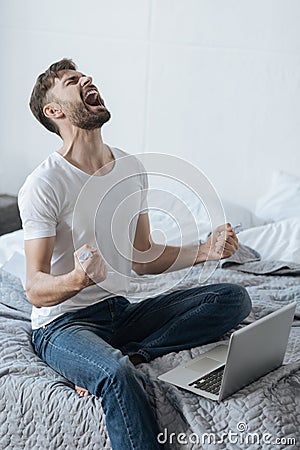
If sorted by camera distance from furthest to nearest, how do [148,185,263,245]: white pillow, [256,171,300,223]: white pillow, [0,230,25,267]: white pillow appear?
[256,171,300,223]: white pillow < [0,230,25,267]: white pillow < [148,185,263,245]: white pillow

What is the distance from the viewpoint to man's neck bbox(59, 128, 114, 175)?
194 cm

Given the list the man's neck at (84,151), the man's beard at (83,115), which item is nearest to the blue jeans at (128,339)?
the man's neck at (84,151)

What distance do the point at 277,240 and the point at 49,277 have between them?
133cm

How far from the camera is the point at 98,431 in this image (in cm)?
169

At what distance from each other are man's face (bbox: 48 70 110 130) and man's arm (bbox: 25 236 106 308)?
1.02 feet

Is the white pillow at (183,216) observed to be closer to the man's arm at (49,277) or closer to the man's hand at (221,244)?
the man's hand at (221,244)

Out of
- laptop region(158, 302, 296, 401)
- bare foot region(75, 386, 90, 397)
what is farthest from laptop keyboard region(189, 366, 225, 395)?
bare foot region(75, 386, 90, 397)

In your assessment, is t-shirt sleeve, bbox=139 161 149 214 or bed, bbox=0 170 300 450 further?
t-shirt sleeve, bbox=139 161 149 214

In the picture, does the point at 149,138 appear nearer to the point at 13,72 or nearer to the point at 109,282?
the point at 13,72

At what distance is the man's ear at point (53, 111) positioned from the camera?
194 cm

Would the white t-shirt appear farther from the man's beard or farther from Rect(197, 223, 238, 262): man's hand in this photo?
Rect(197, 223, 238, 262): man's hand

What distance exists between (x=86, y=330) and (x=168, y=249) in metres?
0.36

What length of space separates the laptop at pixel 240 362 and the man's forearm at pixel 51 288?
0.28 metres

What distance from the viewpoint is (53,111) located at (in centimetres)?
195
